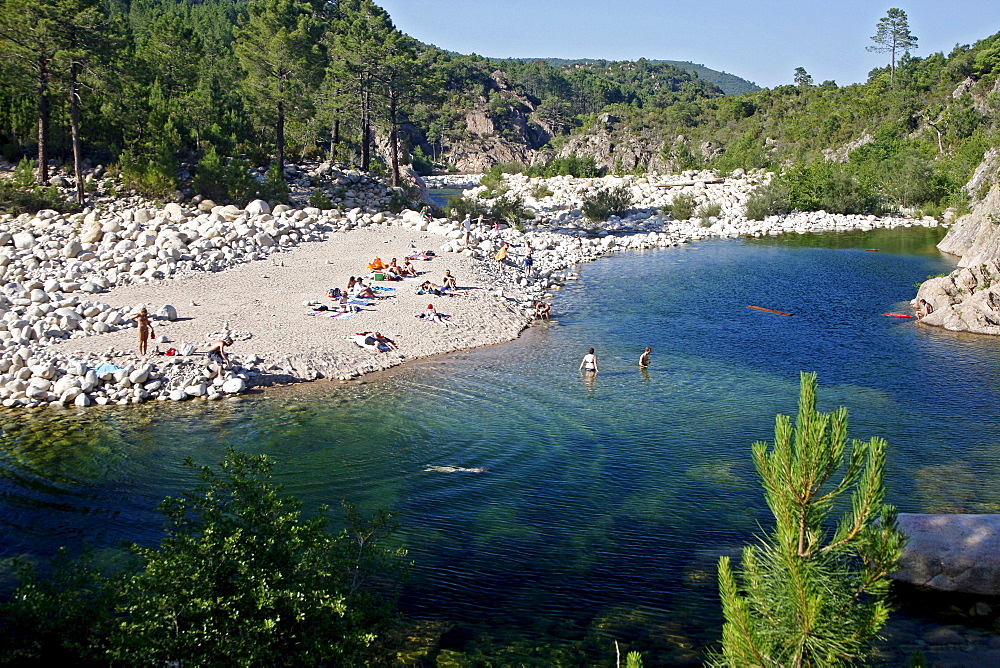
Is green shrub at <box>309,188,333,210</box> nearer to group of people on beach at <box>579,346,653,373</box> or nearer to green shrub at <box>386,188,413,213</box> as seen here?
green shrub at <box>386,188,413,213</box>

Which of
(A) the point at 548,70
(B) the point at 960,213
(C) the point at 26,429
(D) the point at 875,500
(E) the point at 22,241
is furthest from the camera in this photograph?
(A) the point at 548,70

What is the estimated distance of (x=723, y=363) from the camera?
82.3 feet

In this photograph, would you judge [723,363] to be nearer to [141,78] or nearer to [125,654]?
[125,654]

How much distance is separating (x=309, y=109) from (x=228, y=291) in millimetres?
23919

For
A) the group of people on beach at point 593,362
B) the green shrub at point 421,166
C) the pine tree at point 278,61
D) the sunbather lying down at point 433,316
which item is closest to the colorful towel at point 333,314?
the sunbather lying down at point 433,316

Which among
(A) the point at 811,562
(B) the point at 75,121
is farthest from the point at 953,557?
(B) the point at 75,121

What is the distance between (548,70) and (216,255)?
591 ft

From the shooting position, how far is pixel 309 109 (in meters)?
49.7

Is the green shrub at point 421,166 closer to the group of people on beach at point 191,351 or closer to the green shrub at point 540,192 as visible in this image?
the green shrub at point 540,192

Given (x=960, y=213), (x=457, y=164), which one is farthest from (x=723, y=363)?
(x=457, y=164)

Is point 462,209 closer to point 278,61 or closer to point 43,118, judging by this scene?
point 278,61

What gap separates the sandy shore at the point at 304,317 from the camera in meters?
23.4

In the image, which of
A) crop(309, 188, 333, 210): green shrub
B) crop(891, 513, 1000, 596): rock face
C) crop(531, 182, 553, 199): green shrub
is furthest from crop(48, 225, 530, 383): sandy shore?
crop(531, 182, 553, 199): green shrub

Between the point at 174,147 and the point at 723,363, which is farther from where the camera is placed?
the point at 174,147
